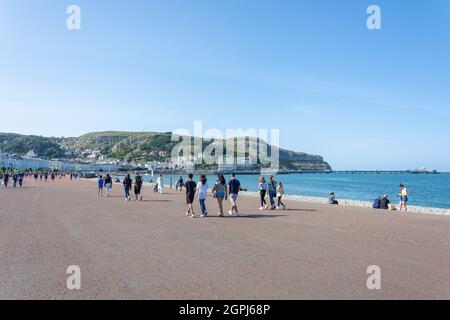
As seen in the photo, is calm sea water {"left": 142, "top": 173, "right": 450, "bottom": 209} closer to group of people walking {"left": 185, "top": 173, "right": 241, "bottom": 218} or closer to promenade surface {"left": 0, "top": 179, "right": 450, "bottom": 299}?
group of people walking {"left": 185, "top": 173, "right": 241, "bottom": 218}

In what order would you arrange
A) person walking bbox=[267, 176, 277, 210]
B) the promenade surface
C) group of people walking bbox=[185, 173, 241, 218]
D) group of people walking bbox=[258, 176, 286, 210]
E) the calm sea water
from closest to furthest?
1. the promenade surface
2. group of people walking bbox=[185, 173, 241, 218]
3. group of people walking bbox=[258, 176, 286, 210]
4. person walking bbox=[267, 176, 277, 210]
5. the calm sea water

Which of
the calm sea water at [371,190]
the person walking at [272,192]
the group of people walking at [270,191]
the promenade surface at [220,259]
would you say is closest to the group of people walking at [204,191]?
the promenade surface at [220,259]

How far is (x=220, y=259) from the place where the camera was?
732cm

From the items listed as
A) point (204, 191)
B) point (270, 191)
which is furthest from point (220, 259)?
point (270, 191)

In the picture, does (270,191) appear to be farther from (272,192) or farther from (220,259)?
(220,259)

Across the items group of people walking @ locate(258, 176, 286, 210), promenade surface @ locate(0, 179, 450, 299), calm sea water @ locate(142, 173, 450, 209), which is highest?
group of people walking @ locate(258, 176, 286, 210)

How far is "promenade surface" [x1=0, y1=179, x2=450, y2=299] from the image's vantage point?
17.8 feet

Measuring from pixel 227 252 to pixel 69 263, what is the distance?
10.2 feet

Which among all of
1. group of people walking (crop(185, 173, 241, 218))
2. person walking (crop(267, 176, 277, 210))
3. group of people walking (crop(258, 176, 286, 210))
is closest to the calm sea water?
group of people walking (crop(258, 176, 286, 210))

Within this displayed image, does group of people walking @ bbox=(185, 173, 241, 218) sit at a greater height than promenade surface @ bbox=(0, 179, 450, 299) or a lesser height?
greater
